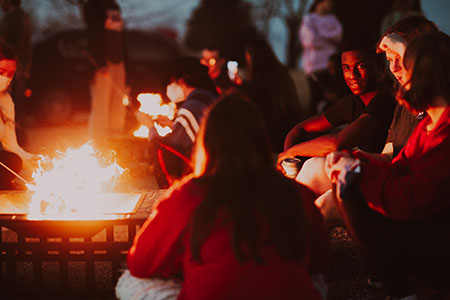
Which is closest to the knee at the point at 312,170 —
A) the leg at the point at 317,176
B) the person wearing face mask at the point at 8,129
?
the leg at the point at 317,176

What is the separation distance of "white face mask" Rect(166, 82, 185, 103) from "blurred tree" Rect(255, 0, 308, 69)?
18.2 m

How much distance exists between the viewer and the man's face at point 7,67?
4.41 m

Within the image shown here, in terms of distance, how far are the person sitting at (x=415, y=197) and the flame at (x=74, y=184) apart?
150 centimetres

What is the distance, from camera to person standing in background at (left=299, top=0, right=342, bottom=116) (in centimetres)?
913

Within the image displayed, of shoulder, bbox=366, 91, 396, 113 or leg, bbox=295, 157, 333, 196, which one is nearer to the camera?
leg, bbox=295, 157, 333, 196

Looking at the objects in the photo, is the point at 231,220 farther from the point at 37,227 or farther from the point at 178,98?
the point at 178,98

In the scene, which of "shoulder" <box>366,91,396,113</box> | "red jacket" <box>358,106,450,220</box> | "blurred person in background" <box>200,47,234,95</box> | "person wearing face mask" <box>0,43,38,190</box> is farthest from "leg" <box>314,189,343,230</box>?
"blurred person in background" <box>200,47,234,95</box>

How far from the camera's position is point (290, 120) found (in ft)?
17.8

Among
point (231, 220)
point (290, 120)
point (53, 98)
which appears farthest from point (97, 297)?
point (53, 98)

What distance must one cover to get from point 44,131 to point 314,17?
500 centimetres

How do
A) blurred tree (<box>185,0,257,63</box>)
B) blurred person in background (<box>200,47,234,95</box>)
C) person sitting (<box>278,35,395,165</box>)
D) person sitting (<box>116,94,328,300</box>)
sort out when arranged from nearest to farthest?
person sitting (<box>116,94,328,300</box>) → person sitting (<box>278,35,395,165</box>) → blurred person in background (<box>200,47,234,95</box>) → blurred tree (<box>185,0,257,63</box>)

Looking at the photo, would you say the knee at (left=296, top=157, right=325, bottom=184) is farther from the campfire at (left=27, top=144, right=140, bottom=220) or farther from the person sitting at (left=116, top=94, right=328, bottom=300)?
the person sitting at (left=116, top=94, right=328, bottom=300)

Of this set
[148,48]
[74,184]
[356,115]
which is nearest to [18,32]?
[74,184]

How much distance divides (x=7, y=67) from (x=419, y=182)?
324 cm
